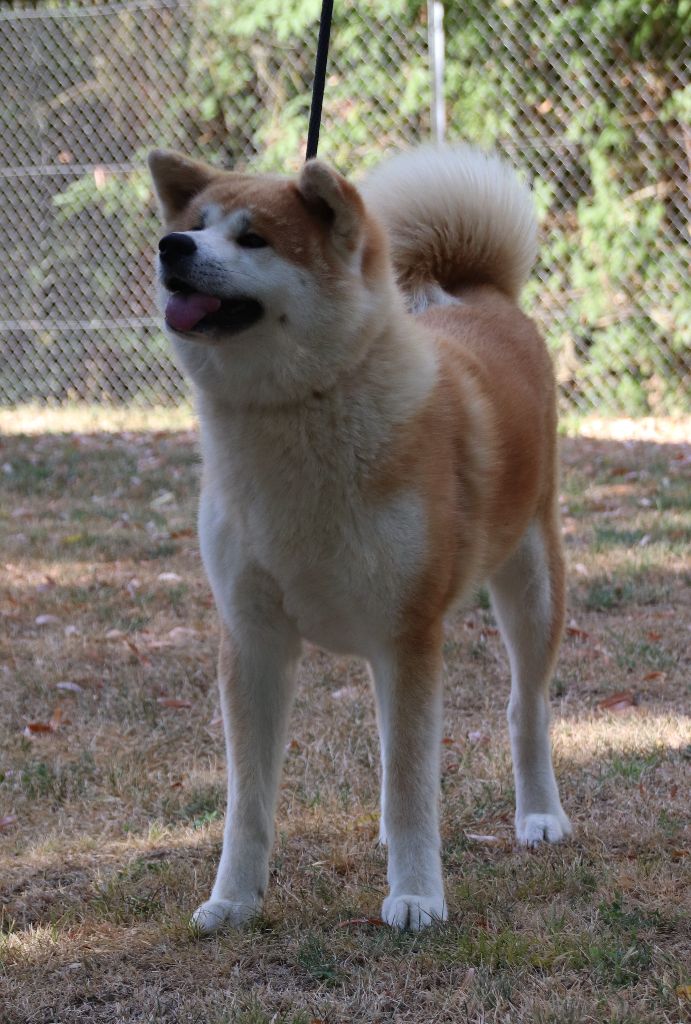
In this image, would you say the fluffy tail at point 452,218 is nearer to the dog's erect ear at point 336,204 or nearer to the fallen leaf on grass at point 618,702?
the dog's erect ear at point 336,204

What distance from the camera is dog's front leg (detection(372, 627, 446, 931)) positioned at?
7.38ft

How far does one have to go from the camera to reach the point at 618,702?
3457 mm

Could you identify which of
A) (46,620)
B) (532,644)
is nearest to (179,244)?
(532,644)

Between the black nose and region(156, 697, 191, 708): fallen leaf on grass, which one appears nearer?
the black nose

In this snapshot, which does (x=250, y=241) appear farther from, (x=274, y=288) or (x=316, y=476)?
(x=316, y=476)

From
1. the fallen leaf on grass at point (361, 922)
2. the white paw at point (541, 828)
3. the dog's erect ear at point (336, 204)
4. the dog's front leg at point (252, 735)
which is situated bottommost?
the white paw at point (541, 828)

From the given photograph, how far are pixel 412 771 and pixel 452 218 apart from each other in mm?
1424

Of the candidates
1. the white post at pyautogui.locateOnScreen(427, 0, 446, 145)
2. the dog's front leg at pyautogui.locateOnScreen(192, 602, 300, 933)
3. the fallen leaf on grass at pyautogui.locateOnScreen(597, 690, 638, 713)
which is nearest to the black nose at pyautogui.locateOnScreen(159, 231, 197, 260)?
the dog's front leg at pyautogui.locateOnScreen(192, 602, 300, 933)

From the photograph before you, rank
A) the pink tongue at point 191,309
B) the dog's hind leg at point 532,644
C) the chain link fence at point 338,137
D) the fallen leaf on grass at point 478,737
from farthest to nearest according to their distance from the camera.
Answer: the chain link fence at point 338,137, the fallen leaf on grass at point 478,737, the dog's hind leg at point 532,644, the pink tongue at point 191,309

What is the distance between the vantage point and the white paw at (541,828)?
266cm

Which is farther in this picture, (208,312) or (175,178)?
(175,178)

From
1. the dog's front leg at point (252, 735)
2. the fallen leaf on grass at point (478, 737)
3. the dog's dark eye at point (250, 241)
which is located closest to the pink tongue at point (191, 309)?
the dog's dark eye at point (250, 241)

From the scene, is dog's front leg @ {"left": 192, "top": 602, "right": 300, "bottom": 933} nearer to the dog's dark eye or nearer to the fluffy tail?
the dog's dark eye

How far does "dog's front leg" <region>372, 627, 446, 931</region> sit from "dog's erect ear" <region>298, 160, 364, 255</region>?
701mm
